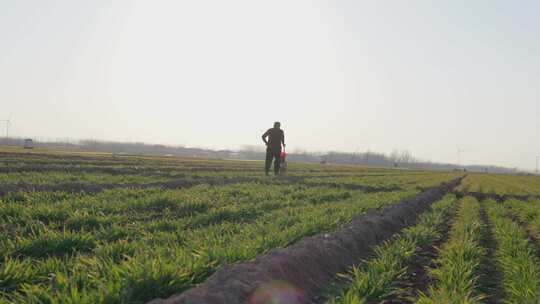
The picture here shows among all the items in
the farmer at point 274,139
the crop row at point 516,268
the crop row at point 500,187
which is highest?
the farmer at point 274,139

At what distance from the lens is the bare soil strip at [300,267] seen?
3324 mm

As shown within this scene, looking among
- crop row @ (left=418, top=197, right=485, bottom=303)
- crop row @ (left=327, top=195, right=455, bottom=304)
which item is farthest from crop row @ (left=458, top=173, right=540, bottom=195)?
crop row @ (left=418, top=197, right=485, bottom=303)

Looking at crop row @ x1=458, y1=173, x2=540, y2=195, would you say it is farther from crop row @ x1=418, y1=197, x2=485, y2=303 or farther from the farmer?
crop row @ x1=418, y1=197, x2=485, y2=303

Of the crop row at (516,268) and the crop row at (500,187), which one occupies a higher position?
the crop row at (516,268)

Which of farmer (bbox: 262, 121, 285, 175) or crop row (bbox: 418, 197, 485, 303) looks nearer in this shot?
crop row (bbox: 418, 197, 485, 303)

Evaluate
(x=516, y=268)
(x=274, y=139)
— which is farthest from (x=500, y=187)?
(x=516, y=268)

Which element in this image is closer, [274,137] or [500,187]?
[274,137]

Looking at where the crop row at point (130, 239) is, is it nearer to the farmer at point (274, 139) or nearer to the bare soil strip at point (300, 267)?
the bare soil strip at point (300, 267)

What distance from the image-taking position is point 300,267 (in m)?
4.49

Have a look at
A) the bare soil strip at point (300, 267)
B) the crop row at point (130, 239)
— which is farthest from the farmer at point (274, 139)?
the bare soil strip at point (300, 267)

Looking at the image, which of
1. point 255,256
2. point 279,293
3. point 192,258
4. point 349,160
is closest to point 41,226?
point 192,258

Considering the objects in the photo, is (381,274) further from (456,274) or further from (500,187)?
(500,187)

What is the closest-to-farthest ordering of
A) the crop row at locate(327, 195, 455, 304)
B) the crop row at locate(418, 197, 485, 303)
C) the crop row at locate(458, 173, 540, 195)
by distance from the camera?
the crop row at locate(418, 197, 485, 303) → the crop row at locate(327, 195, 455, 304) → the crop row at locate(458, 173, 540, 195)

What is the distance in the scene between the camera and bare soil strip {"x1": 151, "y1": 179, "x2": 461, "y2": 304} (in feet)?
10.9
